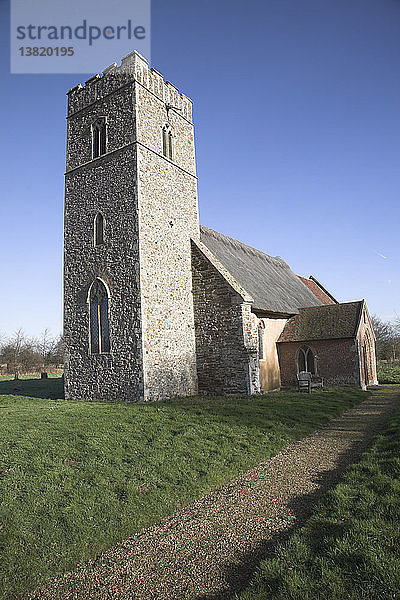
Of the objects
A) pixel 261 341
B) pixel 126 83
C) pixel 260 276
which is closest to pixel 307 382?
pixel 261 341

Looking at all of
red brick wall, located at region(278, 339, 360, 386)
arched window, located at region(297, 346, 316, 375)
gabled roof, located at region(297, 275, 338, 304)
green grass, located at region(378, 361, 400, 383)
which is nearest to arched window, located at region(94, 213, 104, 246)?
red brick wall, located at region(278, 339, 360, 386)

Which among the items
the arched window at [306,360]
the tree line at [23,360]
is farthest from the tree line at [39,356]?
the arched window at [306,360]

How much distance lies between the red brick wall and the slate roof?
0.33m

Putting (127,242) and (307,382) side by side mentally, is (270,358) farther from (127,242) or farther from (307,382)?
(127,242)

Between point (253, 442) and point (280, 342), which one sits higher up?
point (280, 342)

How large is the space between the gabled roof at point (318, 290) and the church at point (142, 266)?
13.6 meters

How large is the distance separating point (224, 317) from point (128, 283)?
4477 millimetres

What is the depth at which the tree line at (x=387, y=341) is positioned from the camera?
38312mm

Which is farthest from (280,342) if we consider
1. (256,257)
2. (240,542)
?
(240,542)

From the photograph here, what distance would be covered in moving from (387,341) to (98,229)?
3725 centimetres

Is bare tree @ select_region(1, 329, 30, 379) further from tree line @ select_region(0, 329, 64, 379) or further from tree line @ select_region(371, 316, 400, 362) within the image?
tree line @ select_region(371, 316, 400, 362)

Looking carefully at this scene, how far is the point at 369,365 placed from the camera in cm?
2366

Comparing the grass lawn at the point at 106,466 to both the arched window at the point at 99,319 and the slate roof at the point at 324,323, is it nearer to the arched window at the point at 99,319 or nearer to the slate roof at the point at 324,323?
the arched window at the point at 99,319

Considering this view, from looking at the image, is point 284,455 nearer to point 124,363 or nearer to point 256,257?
point 124,363
